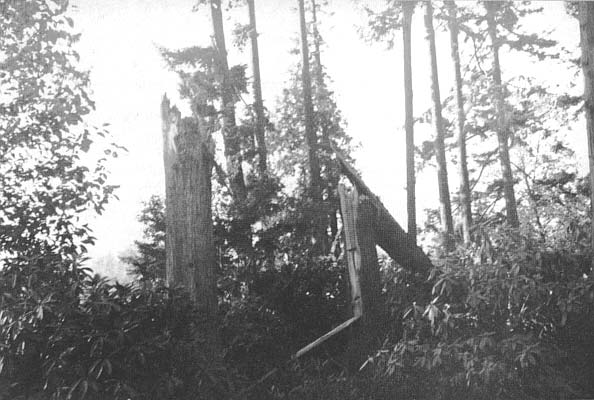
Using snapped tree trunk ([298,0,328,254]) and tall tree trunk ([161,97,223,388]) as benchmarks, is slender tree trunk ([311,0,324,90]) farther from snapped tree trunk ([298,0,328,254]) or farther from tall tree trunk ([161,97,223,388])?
tall tree trunk ([161,97,223,388])

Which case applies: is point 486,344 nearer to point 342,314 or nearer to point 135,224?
point 342,314

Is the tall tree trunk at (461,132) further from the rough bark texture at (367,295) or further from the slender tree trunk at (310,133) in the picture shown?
the rough bark texture at (367,295)

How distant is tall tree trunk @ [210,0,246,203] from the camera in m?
13.9

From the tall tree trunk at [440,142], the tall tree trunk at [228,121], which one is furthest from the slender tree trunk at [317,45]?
the tall tree trunk at [228,121]

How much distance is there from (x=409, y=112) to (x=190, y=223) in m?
12.0

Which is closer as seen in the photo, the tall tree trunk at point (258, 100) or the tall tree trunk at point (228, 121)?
the tall tree trunk at point (228, 121)

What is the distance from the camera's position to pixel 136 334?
4.67 metres

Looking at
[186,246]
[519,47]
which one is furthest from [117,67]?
[519,47]

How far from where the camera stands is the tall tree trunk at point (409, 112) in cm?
1670

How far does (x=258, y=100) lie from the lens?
1675 cm

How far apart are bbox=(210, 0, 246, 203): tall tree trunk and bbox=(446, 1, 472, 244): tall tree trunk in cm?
684

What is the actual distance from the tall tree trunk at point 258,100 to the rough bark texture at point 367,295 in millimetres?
7248

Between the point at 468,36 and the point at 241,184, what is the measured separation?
426 inches

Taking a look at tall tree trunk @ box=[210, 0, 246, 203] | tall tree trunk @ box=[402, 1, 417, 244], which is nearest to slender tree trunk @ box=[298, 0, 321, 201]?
tall tree trunk @ box=[210, 0, 246, 203]
